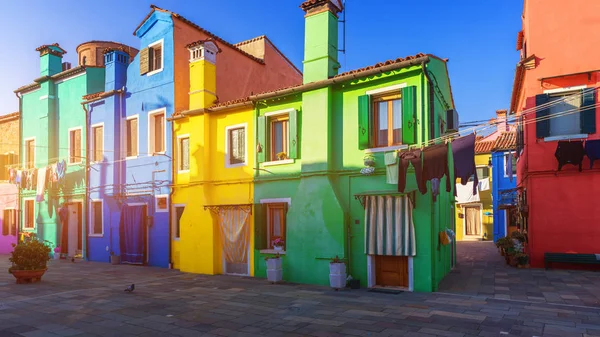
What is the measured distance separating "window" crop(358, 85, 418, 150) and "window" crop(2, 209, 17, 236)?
22650mm

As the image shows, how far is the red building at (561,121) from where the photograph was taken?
14.1 meters

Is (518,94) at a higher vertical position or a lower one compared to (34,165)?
higher

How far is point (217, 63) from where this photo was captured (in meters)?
17.8

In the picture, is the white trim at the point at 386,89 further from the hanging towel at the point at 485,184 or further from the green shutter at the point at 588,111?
the hanging towel at the point at 485,184

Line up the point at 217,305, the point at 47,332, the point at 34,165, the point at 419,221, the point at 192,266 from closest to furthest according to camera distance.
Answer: the point at 47,332
the point at 217,305
the point at 419,221
the point at 192,266
the point at 34,165

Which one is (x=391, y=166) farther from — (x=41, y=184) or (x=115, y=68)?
(x=41, y=184)

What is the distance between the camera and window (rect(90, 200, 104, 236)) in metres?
20.1

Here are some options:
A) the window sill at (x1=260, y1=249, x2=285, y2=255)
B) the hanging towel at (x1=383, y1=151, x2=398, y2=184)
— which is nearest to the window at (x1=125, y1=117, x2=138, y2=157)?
the window sill at (x1=260, y1=249, x2=285, y2=255)

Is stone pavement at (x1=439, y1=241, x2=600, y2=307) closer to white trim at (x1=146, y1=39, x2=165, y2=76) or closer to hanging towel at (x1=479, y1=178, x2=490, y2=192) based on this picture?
hanging towel at (x1=479, y1=178, x2=490, y2=192)

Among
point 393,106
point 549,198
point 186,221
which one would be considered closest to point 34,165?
point 186,221

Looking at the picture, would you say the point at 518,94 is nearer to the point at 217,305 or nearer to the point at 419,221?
the point at 419,221

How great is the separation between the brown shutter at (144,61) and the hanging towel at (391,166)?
40.4 feet

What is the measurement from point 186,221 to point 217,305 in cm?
637

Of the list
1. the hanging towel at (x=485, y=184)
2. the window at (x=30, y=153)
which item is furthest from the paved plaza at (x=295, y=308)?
the hanging towel at (x=485, y=184)
